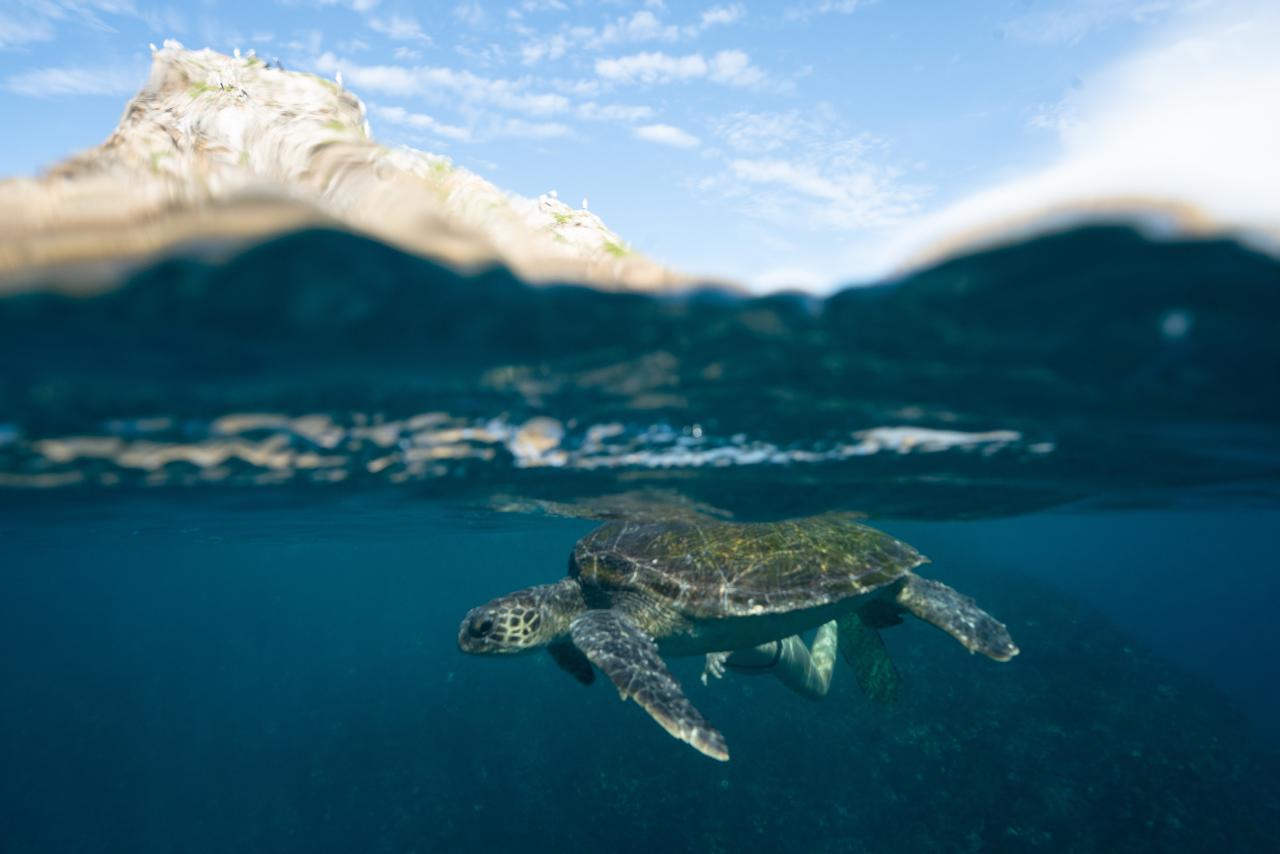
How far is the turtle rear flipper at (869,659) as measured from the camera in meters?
11.3

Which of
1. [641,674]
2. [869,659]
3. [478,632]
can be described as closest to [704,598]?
[641,674]

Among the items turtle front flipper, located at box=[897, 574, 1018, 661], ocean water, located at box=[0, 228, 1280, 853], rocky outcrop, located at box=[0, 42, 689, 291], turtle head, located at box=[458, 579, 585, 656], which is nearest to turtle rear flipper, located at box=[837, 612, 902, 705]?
turtle front flipper, located at box=[897, 574, 1018, 661]

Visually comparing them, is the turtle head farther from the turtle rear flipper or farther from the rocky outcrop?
the turtle rear flipper

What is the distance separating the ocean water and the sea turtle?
2354 mm

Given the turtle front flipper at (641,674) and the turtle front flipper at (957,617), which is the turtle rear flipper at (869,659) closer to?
the turtle front flipper at (957,617)

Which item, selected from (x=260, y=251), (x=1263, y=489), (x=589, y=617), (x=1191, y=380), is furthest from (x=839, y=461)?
(x=1263, y=489)

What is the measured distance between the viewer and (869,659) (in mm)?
11648

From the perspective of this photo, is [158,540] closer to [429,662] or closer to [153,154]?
[429,662]

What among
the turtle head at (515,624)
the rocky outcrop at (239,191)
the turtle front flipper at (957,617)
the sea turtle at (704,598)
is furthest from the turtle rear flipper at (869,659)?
the rocky outcrop at (239,191)

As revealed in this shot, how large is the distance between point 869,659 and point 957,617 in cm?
260

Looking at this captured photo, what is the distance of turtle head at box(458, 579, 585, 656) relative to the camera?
28.7ft

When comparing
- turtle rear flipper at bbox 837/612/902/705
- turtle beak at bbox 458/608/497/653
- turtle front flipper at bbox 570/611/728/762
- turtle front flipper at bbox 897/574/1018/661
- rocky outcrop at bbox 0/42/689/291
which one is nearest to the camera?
rocky outcrop at bbox 0/42/689/291

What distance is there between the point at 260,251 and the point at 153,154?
111 cm

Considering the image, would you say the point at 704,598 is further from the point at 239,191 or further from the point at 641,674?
the point at 239,191
